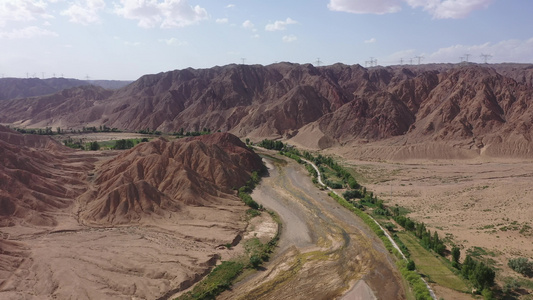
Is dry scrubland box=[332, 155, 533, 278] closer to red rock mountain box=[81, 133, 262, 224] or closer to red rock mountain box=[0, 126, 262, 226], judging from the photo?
red rock mountain box=[81, 133, 262, 224]

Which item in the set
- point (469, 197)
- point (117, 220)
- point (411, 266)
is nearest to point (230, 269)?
point (411, 266)

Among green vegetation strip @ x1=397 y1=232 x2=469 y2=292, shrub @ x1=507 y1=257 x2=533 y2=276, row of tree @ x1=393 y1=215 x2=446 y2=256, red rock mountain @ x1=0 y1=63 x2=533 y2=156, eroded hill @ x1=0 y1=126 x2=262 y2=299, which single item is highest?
red rock mountain @ x1=0 y1=63 x2=533 y2=156

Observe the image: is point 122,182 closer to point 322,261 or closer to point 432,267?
point 322,261

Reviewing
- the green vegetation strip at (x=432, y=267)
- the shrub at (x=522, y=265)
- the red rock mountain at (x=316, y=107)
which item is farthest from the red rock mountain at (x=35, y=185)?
the red rock mountain at (x=316, y=107)

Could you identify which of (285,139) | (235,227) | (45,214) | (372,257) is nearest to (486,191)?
(372,257)

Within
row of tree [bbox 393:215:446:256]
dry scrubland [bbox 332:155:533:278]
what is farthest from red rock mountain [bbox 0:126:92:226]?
dry scrubland [bbox 332:155:533:278]

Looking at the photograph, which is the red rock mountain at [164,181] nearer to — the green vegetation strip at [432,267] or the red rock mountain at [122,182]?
the red rock mountain at [122,182]
